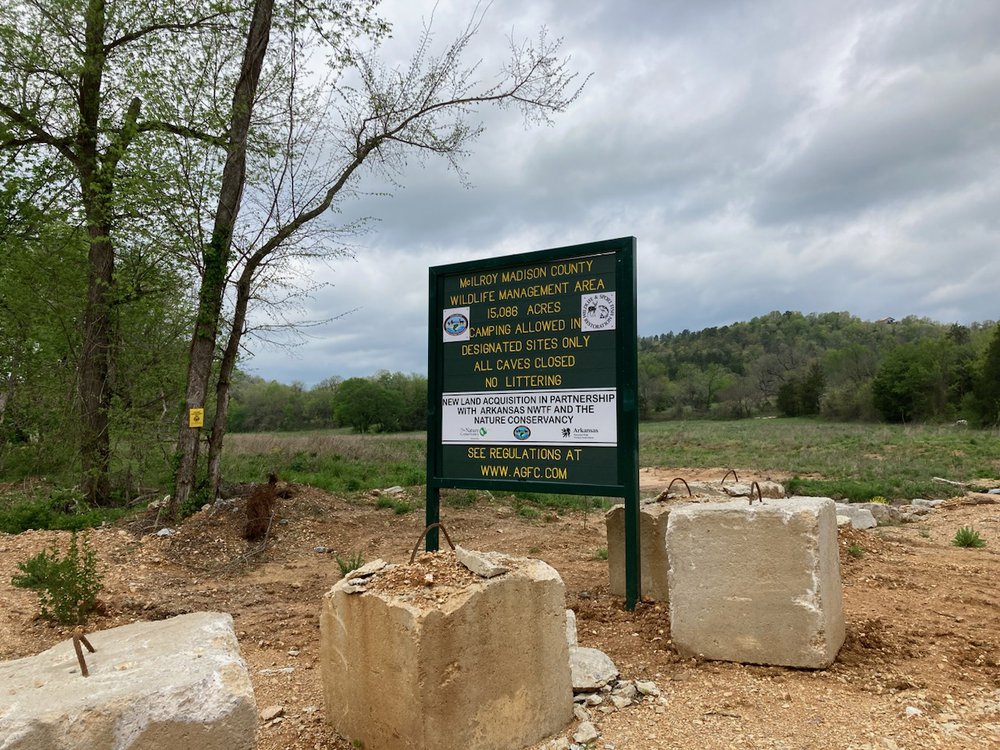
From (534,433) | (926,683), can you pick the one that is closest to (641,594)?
(534,433)

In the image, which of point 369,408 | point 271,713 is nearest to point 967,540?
point 271,713

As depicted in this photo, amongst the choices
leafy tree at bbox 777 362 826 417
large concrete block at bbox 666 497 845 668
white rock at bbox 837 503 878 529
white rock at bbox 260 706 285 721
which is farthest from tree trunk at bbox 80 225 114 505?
leafy tree at bbox 777 362 826 417

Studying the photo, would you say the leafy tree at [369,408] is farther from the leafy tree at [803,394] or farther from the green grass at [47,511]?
the leafy tree at [803,394]

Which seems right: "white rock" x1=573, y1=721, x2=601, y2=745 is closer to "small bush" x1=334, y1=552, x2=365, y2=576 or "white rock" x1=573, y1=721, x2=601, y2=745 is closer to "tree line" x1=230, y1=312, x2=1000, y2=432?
"small bush" x1=334, y1=552, x2=365, y2=576

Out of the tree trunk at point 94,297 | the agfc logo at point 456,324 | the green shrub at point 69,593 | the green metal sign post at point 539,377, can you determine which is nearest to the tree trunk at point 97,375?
the tree trunk at point 94,297

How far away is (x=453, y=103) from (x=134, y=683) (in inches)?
438

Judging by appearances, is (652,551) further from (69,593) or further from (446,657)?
(69,593)

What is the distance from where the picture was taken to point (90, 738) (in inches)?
84.0

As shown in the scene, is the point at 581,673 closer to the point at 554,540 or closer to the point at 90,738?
the point at 90,738

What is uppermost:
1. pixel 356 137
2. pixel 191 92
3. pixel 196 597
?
pixel 191 92

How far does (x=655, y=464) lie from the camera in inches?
1148

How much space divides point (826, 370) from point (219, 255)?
7638cm

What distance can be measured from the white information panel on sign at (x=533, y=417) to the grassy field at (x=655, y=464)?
225 inches

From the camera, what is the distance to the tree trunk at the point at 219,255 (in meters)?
10.4
